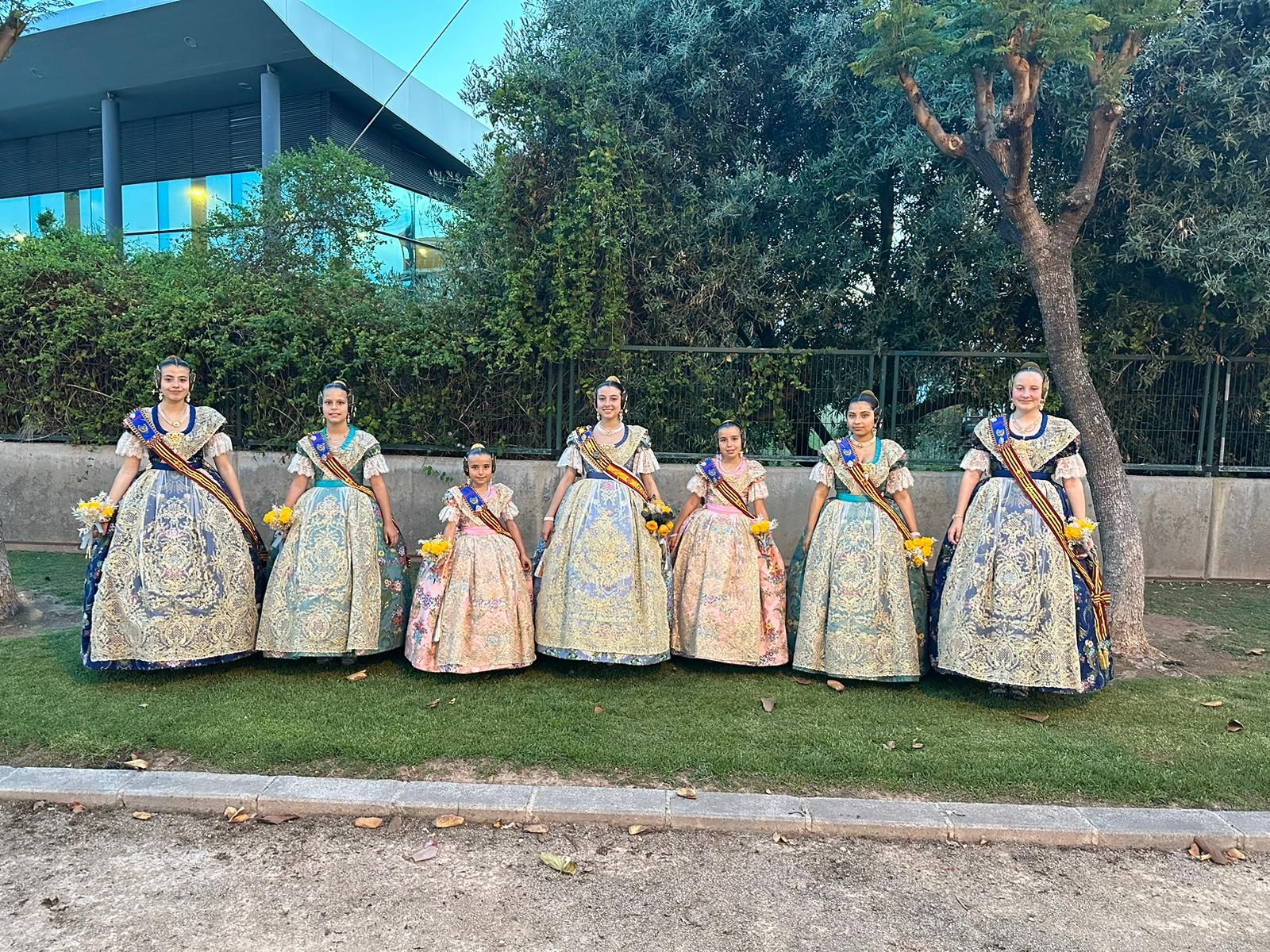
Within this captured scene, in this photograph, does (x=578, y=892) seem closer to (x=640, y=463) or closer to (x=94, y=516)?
(x=640, y=463)

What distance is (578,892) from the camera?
107 inches

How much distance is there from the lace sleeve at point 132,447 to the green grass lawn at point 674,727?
4.14 feet

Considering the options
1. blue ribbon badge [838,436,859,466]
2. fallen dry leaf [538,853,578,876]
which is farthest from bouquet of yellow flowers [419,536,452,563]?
blue ribbon badge [838,436,859,466]

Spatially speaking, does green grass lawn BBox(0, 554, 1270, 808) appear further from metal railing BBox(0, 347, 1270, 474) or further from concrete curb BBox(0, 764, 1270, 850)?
metal railing BBox(0, 347, 1270, 474)

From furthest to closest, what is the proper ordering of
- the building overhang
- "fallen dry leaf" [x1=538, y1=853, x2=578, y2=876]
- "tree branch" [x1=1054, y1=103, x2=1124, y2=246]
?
the building overhang → "tree branch" [x1=1054, y1=103, x2=1124, y2=246] → "fallen dry leaf" [x1=538, y1=853, x2=578, y2=876]

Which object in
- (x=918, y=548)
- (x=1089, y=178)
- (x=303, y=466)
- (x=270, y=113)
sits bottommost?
(x=918, y=548)

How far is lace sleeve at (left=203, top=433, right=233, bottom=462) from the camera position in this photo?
15.3ft

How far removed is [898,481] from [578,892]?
9.49 feet

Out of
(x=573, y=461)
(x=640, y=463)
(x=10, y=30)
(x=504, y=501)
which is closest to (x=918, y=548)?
(x=640, y=463)

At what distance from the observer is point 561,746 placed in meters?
3.73

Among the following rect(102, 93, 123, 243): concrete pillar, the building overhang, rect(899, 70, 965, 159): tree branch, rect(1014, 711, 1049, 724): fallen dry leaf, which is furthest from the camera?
rect(102, 93, 123, 243): concrete pillar

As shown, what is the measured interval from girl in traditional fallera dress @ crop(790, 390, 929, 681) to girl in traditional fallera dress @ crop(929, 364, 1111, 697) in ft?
0.75

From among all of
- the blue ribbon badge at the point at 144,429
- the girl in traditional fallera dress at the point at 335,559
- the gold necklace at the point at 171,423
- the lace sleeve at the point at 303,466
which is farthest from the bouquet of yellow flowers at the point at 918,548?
the blue ribbon badge at the point at 144,429

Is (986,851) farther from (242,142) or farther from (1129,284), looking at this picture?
(242,142)
